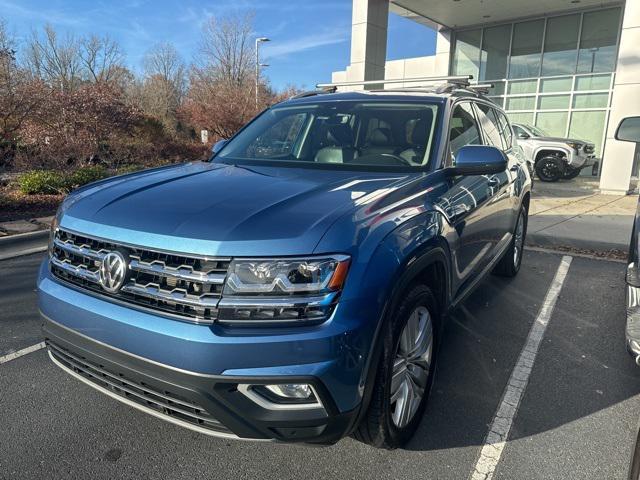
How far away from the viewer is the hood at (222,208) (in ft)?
6.24

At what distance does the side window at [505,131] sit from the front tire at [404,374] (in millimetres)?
2996

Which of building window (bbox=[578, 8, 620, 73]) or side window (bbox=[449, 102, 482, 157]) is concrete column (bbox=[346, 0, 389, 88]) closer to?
building window (bbox=[578, 8, 620, 73])

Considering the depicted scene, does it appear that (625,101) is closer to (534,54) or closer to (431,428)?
(534,54)

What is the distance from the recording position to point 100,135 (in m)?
12.2

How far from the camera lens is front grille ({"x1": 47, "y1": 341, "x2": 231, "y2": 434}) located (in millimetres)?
1963

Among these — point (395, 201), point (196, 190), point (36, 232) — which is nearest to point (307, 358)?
point (395, 201)

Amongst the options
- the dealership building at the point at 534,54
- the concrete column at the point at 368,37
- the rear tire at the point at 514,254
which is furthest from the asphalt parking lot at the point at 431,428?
the concrete column at the point at 368,37

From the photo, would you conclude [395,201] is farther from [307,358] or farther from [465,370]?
[465,370]

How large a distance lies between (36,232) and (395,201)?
20.2ft

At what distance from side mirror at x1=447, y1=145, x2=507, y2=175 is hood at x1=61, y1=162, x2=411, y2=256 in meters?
0.43

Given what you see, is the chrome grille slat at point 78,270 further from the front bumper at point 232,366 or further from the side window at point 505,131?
the side window at point 505,131

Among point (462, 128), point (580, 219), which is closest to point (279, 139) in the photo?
point (462, 128)

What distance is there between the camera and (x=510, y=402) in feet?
9.66

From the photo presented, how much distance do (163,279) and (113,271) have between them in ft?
0.87
